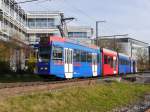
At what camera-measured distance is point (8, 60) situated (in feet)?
144

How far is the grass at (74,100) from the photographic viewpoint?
1595cm

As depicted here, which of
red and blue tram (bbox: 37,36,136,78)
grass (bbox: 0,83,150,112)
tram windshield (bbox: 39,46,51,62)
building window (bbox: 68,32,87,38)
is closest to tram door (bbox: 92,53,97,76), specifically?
red and blue tram (bbox: 37,36,136,78)

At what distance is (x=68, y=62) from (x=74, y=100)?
11.7 metres

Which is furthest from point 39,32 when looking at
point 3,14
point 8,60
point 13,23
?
point 8,60

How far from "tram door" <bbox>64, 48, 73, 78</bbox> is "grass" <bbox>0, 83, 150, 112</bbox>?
4.32m

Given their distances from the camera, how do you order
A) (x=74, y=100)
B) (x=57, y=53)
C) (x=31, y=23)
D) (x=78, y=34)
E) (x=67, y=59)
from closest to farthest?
(x=74, y=100)
(x=57, y=53)
(x=67, y=59)
(x=31, y=23)
(x=78, y=34)

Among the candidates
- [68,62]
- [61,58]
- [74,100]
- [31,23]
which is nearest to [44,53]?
[61,58]

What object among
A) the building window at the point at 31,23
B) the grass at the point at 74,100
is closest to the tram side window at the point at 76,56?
the grass at the point at 74,100

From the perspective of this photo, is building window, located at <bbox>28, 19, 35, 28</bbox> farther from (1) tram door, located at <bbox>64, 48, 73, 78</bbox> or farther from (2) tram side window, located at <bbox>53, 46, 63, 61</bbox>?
(2) tram side window, located at <bbox>53, 46, 63, 61</bbox>

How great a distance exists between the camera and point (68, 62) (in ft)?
105

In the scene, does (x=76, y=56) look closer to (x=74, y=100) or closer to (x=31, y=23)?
(x=74, y=100)

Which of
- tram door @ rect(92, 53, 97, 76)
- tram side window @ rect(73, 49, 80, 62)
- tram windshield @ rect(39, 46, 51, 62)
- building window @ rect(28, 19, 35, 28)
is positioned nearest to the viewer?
tram windshield @ rect(39, 46, 51, 62)

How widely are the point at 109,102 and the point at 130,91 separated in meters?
7.17

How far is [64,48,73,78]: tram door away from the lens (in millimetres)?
31381
